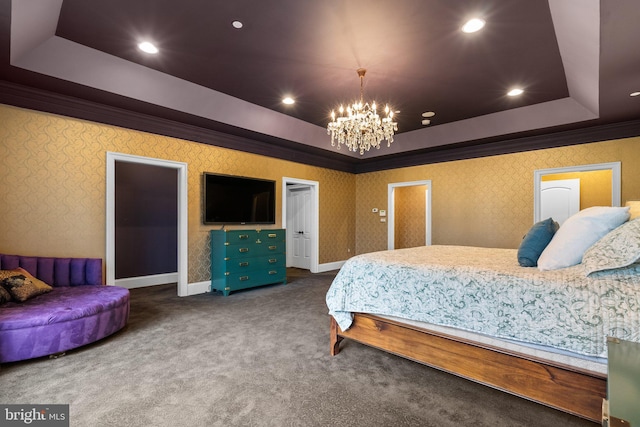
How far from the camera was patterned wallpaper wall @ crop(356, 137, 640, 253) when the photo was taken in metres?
4.41

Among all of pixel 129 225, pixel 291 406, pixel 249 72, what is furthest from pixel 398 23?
pixel 129 225

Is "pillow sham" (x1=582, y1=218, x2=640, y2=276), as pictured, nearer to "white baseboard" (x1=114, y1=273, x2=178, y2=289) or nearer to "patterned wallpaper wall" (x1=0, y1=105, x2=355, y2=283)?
"patterned wallpaper wall" (x1=0, y1=105, x2=355, y2=283)

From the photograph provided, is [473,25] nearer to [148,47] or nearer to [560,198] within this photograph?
[148,47]

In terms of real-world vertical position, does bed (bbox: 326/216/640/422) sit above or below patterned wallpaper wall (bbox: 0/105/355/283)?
below

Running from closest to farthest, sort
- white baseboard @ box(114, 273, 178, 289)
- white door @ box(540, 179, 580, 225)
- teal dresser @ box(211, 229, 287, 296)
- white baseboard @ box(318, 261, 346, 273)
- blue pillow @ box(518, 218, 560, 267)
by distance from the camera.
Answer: blue pillow @ box(518, 218, 560, 267)
teal dresser @ box(211, 229, 287, 296)
white baseboard @ box(114, 273, 178, 289)
white door @ box(540, 179, 580, 225)
white baseboard @ box(318, 261, 346, 273)

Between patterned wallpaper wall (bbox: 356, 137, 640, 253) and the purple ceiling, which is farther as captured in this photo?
patterned wallpaper wall (bbox: 356, 137, 640, 253)

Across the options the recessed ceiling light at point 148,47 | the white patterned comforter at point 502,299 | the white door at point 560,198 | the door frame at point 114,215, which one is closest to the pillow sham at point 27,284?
the door frame at point 114,215

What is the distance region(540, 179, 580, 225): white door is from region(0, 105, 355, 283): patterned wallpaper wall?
6.48m

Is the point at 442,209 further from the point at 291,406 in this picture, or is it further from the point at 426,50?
the point at 291,406

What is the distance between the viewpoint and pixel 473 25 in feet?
8.66

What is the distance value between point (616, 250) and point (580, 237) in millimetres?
286

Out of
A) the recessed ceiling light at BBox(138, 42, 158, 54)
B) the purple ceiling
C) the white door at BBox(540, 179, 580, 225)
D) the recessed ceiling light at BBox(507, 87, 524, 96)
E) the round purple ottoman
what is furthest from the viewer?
the white door at BBox(540, 179, 580, 225)

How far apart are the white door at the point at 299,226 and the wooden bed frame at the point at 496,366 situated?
442 centimetres

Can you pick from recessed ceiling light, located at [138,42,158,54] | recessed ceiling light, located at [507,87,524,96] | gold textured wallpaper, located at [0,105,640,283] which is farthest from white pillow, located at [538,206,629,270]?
recessed ceiling light, located at [138,42,158,54]
